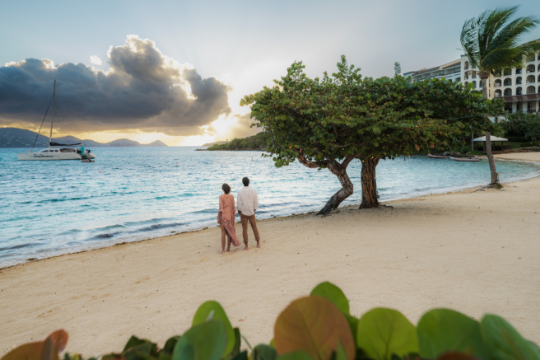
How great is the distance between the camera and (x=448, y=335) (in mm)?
565

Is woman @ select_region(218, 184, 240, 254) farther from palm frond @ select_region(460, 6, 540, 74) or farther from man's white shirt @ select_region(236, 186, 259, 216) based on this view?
palm frond @ select_region(460, 6, 540, 74)

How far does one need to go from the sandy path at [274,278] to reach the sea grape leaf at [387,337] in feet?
12.9

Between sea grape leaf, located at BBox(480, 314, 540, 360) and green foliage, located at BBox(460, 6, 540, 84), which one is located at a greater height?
green foliage, located at BBox(460, 6, 540, 84)

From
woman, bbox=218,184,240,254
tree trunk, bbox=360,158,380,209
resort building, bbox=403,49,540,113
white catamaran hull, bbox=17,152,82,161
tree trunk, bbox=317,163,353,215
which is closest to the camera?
woman, bbox=218,184,240,254

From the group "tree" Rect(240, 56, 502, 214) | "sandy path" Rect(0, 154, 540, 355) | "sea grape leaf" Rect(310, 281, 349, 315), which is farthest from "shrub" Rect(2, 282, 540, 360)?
"tree" Rect(240, 56, 502, 214)

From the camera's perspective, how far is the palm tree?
1448 cm

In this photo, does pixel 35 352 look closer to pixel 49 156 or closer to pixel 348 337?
pixel 348 337

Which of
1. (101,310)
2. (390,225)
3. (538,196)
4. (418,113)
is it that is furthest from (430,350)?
(538,196)

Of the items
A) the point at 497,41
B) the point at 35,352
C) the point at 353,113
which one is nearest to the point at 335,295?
the point at 35,352

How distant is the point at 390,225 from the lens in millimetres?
10031

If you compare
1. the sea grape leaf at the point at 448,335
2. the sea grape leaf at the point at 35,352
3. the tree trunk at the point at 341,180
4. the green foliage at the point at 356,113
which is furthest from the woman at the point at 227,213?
the sea grape leaf at the point at 448,335

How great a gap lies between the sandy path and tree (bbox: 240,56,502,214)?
277cm

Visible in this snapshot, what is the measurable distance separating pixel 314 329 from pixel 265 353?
16cm

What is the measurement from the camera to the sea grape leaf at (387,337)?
2.00ft
